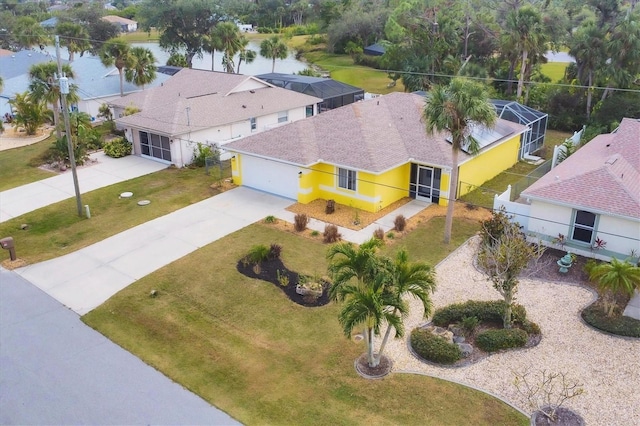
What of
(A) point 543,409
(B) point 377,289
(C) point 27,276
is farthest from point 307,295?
(C) point 27,276

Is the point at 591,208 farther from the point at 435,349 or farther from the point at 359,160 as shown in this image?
the point at 359,160

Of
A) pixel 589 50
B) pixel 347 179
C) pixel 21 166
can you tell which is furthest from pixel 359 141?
pixel 589 50

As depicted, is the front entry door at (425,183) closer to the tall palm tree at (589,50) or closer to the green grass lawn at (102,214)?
the green grass lawn at (102,214)

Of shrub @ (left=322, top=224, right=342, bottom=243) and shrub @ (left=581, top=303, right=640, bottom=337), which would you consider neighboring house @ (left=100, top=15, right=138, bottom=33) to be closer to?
shrub @ (left=322, top=224, right=342, bottom=243)

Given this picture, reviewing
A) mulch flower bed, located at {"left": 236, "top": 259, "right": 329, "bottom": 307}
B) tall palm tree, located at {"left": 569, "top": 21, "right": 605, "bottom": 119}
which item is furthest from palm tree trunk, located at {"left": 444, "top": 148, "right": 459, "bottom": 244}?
tall palm tree, located at {"left": 569, "top": 21, "right": 605, "bottom": 119}

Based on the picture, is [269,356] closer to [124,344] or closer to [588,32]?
[124,344]
